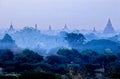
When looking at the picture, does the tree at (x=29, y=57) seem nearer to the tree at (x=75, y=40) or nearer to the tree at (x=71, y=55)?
the tree at (x=71, y=55)

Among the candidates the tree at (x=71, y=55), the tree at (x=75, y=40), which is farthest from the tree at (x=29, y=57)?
the tree at (x=75, y=40)

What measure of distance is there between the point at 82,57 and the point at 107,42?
19.0 metres

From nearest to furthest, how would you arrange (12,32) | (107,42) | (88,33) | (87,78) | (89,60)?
(87,78)
(89,60)
(107,42)
(12,32)
(88,33)

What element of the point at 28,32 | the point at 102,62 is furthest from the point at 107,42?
the point at 102,62

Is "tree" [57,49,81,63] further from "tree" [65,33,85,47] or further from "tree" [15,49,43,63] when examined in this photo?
"tree" [65,33,85,47]

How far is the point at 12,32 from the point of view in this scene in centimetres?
6253

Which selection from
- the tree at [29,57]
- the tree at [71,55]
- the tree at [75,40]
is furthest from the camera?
the tree at [75,40]

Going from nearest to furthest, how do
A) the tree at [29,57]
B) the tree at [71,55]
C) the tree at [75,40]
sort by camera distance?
the tree at [29,57] < the tree at [71,55] < the tree at [75,40]

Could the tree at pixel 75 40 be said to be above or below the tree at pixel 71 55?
above

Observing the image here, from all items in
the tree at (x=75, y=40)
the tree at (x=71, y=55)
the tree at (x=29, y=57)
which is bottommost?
the tree at (x=29, y=57)

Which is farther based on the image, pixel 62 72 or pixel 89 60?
pixel 89 60

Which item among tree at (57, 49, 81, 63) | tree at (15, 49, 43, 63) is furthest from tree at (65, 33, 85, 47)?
tree at (15, 49, 43, 63)

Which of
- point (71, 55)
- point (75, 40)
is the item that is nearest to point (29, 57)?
point (71, 55)

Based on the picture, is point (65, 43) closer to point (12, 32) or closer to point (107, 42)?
point (107, 42)
